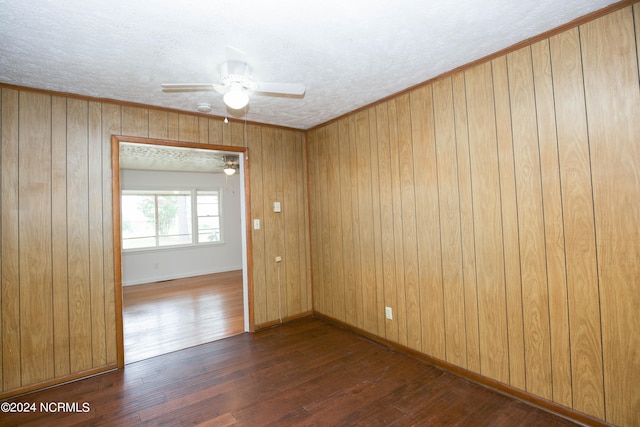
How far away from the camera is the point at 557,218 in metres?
1.98

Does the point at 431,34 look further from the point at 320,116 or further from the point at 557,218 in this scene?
the point at 320,116

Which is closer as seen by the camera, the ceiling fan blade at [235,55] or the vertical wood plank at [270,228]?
the ceiling fan blade at [235,55]

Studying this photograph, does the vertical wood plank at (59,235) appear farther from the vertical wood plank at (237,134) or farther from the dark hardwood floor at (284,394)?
the vertical wood plank at (237,134)

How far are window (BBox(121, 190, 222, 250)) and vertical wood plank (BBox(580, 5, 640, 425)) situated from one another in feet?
23.6

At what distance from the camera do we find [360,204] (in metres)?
3.40

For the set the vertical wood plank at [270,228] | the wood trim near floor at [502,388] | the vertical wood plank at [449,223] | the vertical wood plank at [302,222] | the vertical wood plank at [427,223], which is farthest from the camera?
the vertical wood plank at [302,222]

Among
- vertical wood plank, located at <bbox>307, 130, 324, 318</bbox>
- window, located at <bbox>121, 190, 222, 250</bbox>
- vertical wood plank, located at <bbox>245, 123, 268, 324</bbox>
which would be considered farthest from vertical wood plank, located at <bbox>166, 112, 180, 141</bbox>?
window, located at <bbox>121, 190, 222, 250</bbox>

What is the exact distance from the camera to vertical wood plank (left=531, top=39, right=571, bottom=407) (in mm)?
1965

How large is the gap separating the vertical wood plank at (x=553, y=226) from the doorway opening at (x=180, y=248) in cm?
290

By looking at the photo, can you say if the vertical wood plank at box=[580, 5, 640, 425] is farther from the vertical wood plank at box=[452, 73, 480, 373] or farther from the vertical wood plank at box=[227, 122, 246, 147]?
the vertical wood plank at box=[227, 122, 246, 147]

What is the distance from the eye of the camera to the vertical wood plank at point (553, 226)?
1965 millimetres

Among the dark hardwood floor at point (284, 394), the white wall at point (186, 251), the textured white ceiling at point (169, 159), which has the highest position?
the textured white ceiling at point (169, 159)

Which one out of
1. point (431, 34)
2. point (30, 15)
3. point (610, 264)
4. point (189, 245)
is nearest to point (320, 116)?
point (431, 34)

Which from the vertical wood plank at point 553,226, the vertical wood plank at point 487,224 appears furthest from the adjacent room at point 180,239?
the vertical wood plank at point 553,226
